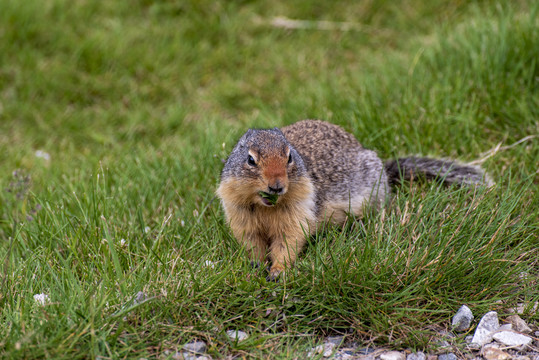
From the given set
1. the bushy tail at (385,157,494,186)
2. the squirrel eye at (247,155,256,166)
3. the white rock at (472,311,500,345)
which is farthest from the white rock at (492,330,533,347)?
the squirrel eye at (247,155,256,166)

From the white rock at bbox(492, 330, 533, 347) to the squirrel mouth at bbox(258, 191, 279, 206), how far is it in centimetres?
137

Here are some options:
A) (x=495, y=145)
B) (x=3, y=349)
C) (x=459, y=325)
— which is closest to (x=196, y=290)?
(x=3, y=349)

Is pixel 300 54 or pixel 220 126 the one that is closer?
pixel 220 126

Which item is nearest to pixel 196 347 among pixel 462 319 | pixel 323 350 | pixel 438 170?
pixel 323 350

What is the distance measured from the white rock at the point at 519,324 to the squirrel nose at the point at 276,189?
4.41ft

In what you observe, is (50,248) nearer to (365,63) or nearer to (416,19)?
(365,63)

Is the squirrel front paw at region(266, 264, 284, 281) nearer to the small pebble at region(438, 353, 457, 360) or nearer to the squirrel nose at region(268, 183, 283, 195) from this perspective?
the squirrel nose at region(268, 183, 283, 195)

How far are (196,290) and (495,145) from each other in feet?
9.16

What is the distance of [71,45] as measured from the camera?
759 cm

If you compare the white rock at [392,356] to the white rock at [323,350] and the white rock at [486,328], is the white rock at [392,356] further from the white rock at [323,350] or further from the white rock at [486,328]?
the white rock at [486,328]

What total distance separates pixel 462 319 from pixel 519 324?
30cm

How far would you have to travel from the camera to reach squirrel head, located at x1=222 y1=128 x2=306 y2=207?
3389 millimetres

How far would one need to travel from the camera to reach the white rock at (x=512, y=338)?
116 inches

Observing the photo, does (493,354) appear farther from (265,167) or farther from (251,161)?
(251,161)
